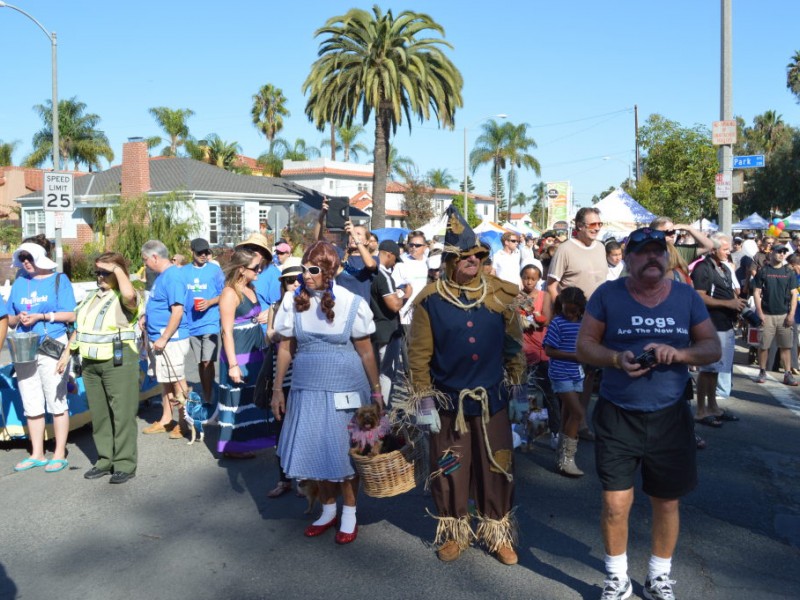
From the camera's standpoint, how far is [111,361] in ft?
19.9

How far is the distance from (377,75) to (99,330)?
80.5ft

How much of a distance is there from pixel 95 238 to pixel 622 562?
38.8 m

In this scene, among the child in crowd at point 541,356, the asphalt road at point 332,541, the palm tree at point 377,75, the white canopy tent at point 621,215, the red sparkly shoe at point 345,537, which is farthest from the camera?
the palm tree at point 377,75

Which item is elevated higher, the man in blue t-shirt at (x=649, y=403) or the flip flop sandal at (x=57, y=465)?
the man in blue t-shirt at (x=649, y=403)

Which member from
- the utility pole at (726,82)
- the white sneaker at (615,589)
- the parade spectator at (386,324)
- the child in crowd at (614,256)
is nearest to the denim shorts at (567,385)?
the parade spectator at (386,324)

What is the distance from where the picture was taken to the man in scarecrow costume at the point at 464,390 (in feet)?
14.3

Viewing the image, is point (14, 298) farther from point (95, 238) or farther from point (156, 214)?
point (95, 238)

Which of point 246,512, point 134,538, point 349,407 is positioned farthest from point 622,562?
point 134,538

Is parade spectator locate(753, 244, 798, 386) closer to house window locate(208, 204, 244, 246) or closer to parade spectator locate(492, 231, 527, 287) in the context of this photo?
parade spectator locate(492, 231, 527, 287)

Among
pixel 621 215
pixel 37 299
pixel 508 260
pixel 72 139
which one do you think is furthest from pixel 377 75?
pixel 72 139

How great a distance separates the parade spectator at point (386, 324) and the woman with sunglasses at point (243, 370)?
107cm

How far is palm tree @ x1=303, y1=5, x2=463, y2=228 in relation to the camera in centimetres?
2873

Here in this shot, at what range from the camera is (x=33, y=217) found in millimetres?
44031

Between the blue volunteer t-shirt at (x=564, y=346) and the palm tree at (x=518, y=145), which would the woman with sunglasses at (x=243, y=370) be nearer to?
the blue volunteer t-shirt at (x=564, y=346)
